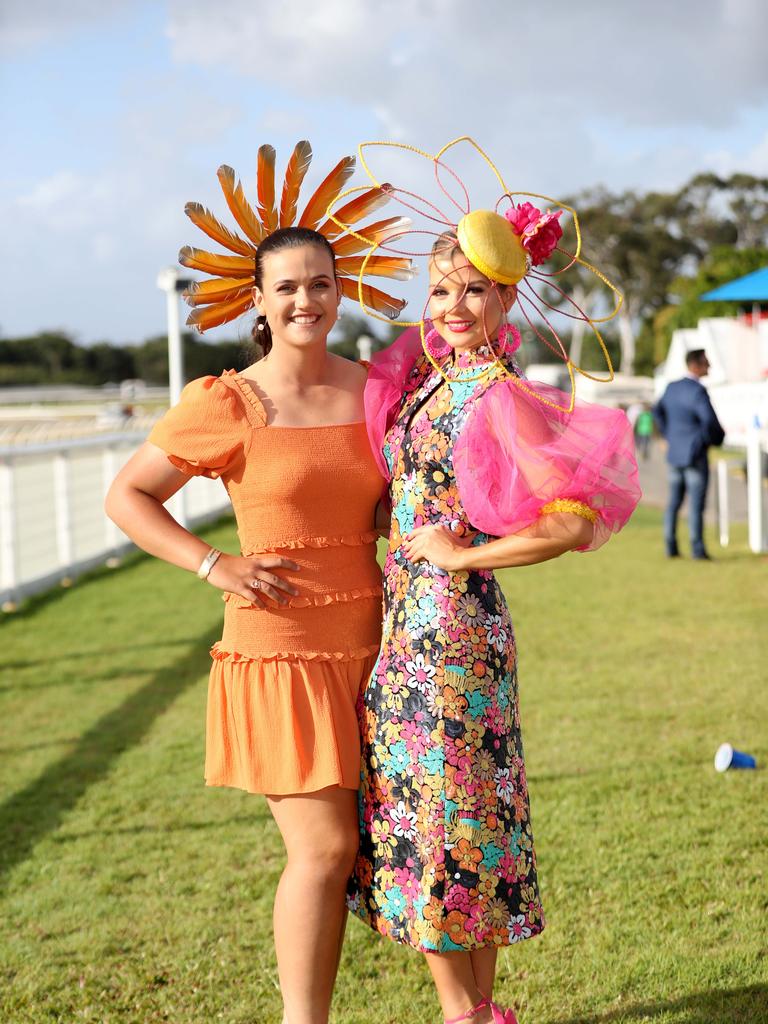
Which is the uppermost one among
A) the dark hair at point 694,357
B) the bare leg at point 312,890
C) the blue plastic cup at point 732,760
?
the dark hair at point 694,357

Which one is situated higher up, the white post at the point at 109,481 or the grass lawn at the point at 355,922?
the white post at the point at 109,481

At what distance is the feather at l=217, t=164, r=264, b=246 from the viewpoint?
287cm

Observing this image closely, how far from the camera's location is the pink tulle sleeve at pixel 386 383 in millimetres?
2732

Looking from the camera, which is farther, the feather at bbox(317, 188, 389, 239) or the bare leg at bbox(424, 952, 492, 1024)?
the feather at bbox(317, 188, 389, 239)

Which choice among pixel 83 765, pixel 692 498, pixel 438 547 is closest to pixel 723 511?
pixel 692 498

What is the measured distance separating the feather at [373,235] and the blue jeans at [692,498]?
8.81 meters

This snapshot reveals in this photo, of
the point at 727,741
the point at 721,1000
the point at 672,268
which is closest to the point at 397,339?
the point at 721,1000

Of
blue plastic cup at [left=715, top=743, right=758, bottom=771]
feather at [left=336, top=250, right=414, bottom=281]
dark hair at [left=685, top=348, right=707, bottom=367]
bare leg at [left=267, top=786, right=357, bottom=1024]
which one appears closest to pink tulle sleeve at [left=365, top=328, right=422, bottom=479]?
feather at [left=336, top=250, right=414, bottom=281]

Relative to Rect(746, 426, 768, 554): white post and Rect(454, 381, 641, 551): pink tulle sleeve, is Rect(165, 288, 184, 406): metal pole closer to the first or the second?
Rect(746, 426, 768, 554): white post

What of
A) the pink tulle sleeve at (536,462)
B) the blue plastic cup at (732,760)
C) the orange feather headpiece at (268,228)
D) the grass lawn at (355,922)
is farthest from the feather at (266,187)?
the blue plastic cup at (732,760)

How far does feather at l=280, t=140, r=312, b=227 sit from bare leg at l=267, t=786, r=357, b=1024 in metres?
1.33

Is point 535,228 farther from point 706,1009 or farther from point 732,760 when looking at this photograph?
point 732,760

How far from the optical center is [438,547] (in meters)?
2.55

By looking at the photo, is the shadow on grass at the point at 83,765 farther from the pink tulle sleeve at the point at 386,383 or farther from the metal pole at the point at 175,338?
the metal pole at the point at 175,338
